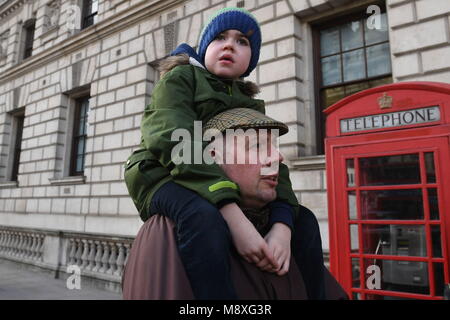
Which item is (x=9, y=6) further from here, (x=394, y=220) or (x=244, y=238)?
(x=244, y=238)

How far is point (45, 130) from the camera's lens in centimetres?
1034

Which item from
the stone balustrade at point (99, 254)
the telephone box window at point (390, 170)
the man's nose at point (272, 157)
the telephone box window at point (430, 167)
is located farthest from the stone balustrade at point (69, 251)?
the man's nose at point (272, 157)

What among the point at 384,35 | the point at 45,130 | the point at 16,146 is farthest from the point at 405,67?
the point at 16,146

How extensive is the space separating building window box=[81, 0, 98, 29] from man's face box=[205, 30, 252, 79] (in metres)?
10.6

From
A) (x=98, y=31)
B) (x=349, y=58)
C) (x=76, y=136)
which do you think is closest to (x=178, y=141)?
(x=349, y=58)

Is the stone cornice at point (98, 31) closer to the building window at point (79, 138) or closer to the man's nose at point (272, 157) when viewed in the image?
the building window at point (79, 138)

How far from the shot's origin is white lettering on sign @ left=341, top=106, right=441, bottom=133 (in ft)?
9.17

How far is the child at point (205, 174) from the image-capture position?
0.96 metres

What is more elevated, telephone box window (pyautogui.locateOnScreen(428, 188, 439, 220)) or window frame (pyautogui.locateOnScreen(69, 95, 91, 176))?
window frame (pyautogui.locateOnScreen(69, 95, 91, 176))

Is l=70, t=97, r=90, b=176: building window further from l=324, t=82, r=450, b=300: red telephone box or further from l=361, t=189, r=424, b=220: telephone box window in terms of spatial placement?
l=361, t=189, r=424, b=220: telephone box window

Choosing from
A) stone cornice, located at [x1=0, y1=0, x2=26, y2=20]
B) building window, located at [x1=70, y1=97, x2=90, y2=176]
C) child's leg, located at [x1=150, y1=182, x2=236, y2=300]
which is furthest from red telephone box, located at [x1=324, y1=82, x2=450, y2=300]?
stone cornice, located at [x1=0, y1=0, x2=26, y2=20]

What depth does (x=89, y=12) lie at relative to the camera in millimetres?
10523
